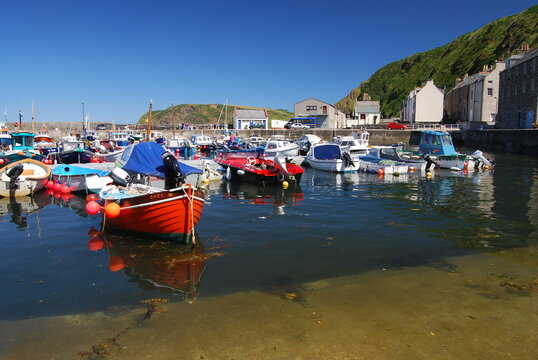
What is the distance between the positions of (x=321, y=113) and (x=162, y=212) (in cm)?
8292

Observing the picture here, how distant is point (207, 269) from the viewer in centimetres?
920

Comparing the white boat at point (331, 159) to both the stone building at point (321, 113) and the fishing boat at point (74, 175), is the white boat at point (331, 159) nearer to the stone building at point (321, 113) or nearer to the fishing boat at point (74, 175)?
the fishing boat at point (74, 175)

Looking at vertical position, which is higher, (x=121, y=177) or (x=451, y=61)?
(x=451, y=61)

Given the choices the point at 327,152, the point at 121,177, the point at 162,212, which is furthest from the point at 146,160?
the point at 327,152

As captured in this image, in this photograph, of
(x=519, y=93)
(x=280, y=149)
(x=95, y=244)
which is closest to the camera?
(x=95, y=244)

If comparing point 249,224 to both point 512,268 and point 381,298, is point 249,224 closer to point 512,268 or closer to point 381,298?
point 381,298

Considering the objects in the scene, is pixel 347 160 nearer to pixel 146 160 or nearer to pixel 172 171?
pixel 146 160

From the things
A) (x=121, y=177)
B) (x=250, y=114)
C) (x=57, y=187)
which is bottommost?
(x=57, y=187)

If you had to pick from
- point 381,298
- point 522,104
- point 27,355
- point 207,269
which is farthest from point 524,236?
point 522,104

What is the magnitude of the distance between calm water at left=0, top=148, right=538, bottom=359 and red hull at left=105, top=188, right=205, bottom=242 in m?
0.43

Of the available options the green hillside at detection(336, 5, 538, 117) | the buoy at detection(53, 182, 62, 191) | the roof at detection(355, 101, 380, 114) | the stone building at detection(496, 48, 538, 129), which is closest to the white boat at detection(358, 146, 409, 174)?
the buoy at detection(53, 182, 62, 191)

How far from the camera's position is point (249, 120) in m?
90.4

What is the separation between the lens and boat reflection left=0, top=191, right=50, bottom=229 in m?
15.1

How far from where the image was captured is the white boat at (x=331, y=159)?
27.9 metres
